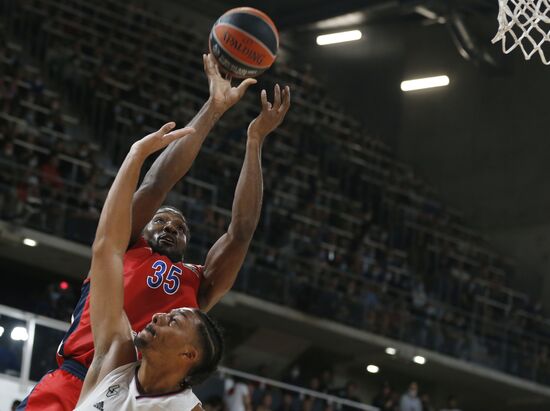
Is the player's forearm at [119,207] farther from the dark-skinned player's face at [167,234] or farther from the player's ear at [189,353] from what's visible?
the dark-skinned player's face at [167,234]

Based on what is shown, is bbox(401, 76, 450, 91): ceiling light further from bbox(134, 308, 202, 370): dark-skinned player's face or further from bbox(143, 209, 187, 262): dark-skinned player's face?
bbox(134, 308, 202, 370): dark-skinned player's face

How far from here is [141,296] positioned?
16.7 ft

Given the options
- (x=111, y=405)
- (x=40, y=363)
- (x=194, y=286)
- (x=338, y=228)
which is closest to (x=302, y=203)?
(x=338, y=228)

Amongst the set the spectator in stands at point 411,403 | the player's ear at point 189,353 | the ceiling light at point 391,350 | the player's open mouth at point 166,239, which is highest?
the ceiling light at point 391,350

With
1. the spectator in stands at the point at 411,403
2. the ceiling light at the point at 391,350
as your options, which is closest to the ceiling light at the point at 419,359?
the ceiling light at the point at 391,350

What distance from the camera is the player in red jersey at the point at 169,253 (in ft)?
16.1

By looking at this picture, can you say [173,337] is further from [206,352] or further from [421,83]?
[421,83]

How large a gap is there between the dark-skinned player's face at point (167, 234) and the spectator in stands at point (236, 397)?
Answer: 30.1 ft

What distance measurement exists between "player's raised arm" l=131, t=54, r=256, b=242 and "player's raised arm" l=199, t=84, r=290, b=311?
18 cm

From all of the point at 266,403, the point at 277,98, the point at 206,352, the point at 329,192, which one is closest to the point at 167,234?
the point at 277,98

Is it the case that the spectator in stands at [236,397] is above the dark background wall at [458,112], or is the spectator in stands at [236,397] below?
below

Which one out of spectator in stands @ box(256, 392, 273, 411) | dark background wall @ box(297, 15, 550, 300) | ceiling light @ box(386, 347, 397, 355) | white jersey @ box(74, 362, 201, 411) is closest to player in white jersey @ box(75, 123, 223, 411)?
white jersey @ box(74, 362, 201, 411)

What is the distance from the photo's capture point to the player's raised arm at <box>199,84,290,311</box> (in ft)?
18.1

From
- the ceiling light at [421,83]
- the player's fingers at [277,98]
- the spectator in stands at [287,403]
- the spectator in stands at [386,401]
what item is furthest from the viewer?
the ceiling light at [421,83]
